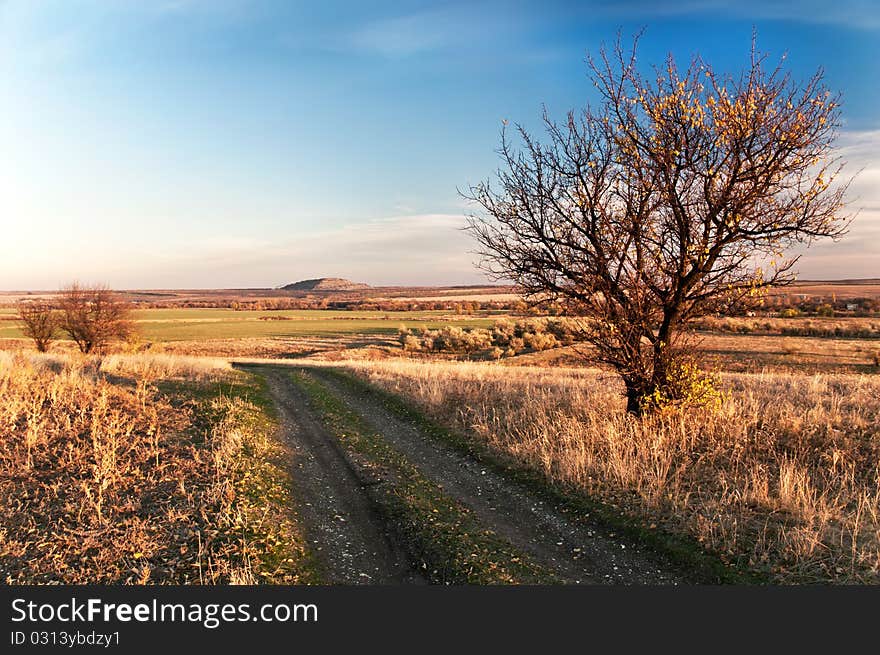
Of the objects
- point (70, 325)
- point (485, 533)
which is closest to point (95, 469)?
point (485, 533)

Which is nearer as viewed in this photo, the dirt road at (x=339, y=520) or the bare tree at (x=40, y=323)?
the dirt road at (x=339, y=520)

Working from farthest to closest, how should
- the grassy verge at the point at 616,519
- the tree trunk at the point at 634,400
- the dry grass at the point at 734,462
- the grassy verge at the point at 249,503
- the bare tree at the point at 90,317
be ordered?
1. the bare tree at the point at 90,317
2. the tree trunk at the point at 634,400
3. the dry grass at the point at 734,462
4. the grassy verge at the point at 249,503
5. the grassy verge at the point at 616,519

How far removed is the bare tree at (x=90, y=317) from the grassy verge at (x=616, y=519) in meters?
39.1

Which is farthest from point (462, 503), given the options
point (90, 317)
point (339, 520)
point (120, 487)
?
point (90, 317)

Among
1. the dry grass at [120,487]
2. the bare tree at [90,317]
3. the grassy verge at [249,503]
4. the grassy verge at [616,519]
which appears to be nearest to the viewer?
the grassy verge at [616,519]

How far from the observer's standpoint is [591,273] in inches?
452

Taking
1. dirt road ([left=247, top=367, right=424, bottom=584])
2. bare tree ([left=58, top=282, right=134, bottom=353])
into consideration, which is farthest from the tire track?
bare tree ([left=58, top=282, right=134, bottom=353])

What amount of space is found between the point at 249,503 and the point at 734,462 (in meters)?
9.09

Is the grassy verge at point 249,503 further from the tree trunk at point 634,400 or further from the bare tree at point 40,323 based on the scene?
the bare tree at point 40,323

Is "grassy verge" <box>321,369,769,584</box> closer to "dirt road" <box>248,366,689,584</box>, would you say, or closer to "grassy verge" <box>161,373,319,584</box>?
"dirt road" <box>248,366,689,584</box>

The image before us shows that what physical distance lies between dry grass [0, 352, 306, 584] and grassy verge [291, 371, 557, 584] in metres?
2.28

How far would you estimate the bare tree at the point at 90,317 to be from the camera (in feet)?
134

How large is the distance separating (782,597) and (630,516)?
2326 millimetres

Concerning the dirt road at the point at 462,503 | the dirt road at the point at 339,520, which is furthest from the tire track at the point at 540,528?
the dirt road at the point at 339,520
